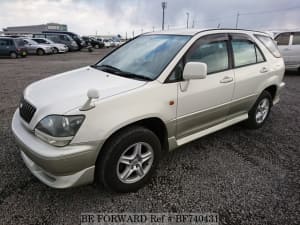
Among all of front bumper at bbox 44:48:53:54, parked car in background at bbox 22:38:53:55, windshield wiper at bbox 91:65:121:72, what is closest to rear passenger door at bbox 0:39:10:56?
parked car in background at bbox 22:38:53:55

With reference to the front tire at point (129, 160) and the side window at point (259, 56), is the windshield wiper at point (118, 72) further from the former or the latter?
the side window at point (259, 56)

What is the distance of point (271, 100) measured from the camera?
4.08 meters

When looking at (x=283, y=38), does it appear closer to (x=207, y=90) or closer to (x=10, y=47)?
(x=207, y=90)

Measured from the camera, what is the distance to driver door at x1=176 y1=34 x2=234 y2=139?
2.60m

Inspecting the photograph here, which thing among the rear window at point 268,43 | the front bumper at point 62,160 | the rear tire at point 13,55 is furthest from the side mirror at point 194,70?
the rear tire at point 13,55

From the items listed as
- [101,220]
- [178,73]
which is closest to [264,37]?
[178,73]

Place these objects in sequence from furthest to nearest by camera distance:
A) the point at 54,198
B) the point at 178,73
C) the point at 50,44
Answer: the point at 50,44, the point at 178,73, the point at 54,198

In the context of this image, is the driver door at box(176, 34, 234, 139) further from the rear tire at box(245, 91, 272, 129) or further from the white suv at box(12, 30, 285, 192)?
the rear tire at box(245, 91, 272, 129)

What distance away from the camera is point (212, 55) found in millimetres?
2963

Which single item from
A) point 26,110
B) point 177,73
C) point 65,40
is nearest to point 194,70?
point 177,73

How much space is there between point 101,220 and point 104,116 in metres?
0.97

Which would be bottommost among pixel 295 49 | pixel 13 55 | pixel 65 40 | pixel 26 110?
pixel 13 55

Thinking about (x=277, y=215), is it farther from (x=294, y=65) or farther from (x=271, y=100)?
(x=294, y=65)

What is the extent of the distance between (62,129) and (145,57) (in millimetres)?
1434
